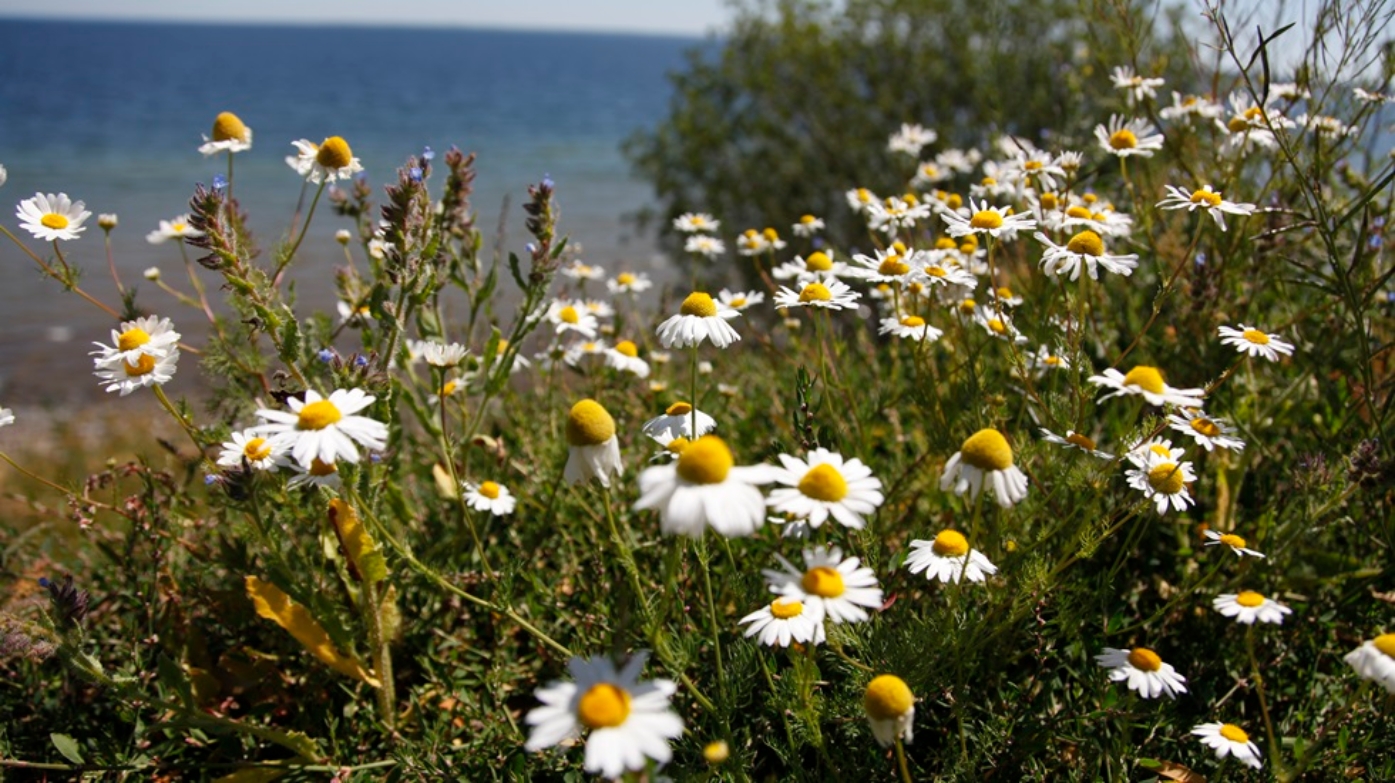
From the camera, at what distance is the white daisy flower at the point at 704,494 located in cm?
127

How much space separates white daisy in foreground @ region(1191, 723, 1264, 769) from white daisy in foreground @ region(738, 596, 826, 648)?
0.78 metres

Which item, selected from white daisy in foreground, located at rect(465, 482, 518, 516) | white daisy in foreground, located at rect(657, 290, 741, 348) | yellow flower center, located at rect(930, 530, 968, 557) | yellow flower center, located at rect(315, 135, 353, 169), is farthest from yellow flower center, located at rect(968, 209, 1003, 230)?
yellow flower center, located at rect(315, 135, 353, 169)

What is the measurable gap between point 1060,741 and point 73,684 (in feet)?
7.55

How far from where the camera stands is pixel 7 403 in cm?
927

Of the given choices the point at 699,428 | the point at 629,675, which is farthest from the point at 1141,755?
the point at 629,675

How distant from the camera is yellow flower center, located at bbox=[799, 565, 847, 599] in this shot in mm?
1435

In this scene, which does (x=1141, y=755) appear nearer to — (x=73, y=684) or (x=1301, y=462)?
(x=1301, y=462)

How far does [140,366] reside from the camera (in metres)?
1.90

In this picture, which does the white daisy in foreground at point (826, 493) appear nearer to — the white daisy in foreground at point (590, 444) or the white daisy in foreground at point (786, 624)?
the white daisy in foreground at point (786, 624)

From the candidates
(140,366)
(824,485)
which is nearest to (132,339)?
(140,366)

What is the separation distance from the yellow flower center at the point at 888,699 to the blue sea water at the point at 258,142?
1.74 m

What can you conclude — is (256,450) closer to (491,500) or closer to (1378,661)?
(491,500)

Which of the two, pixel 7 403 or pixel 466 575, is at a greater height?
pixel 466 575

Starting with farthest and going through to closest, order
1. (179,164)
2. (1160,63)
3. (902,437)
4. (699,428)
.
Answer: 1. (179,164)
2. (1160,63)
3. (902,437)
4. (699,428)
